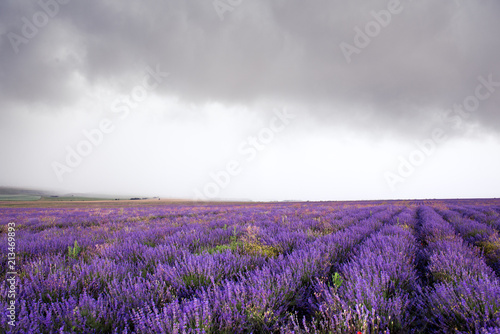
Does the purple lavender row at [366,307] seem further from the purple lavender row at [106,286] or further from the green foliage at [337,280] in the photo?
the purple lavender row at [106,286]

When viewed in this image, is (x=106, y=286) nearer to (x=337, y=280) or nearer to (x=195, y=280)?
(x=195, y=280)

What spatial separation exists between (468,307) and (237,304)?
1.45m

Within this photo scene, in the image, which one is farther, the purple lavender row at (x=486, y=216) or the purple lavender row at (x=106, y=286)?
the purple lavender row at (x=486, y=216)

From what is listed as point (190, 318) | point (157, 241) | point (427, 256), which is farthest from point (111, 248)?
point (427, 256)

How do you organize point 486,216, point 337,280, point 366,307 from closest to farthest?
point 366,307
point 337,280
point 486,216

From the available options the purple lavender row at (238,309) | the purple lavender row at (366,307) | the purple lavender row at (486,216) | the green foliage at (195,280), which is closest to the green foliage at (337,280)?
the purple lavender row at (366,307)

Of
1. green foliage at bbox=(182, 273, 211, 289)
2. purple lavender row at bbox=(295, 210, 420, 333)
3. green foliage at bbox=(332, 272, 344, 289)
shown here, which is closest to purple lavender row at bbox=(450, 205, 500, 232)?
purple lavender row at bbox=(295, 210, 420, 333)

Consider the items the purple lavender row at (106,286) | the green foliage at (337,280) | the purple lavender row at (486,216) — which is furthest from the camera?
the purple lavender row at (486,216)

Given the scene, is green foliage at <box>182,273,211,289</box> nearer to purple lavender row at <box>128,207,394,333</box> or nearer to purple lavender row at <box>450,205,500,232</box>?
purple lavender row at <box>128,207,394,333</box>

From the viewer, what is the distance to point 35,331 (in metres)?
1.16

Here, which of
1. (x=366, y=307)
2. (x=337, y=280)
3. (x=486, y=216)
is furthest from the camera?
(x=486, y=216)

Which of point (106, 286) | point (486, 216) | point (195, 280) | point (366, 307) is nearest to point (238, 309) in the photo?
point (195, 280)

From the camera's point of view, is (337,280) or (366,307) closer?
(366,307)

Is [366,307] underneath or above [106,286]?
above
